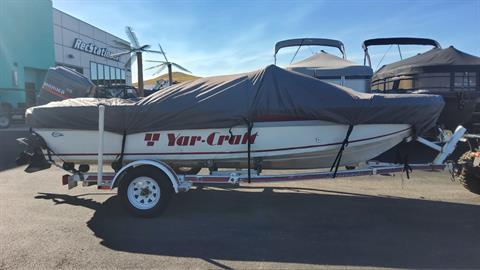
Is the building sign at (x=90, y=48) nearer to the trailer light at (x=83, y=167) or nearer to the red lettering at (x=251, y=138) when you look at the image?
the trailer light at (x=83, y=167)

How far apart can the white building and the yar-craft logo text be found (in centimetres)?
2913

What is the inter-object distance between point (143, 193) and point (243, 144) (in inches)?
62.9

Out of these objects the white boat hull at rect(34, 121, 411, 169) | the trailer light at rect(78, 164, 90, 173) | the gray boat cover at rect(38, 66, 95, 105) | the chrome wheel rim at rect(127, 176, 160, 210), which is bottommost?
the chrome wheel rim at rect(127, 176, 160, 210)

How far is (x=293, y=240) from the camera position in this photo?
473cm

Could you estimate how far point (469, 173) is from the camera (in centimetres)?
638

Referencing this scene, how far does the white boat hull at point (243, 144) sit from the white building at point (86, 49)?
28631mm

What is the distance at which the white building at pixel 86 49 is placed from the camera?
3250cm

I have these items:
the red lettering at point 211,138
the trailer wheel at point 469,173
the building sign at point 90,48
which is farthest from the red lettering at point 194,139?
the building sign at point 90,48

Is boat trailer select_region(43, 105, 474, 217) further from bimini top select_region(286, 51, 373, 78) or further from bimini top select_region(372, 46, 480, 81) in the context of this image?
bimini top select_region(286, 51, 373, 78)

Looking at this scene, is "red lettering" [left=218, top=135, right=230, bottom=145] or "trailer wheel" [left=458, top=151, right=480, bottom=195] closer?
"red lettering" [left=218, top=135, right=230, bottom=145]

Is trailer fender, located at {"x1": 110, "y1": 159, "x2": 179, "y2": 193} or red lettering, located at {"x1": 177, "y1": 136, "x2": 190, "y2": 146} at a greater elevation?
red lettering, located at {"x1": 177, "y1": 136, "x2": 190, "y2": 146}

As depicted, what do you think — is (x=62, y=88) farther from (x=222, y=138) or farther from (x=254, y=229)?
(x=254, y=229)

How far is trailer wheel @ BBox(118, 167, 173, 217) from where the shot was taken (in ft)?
18.4

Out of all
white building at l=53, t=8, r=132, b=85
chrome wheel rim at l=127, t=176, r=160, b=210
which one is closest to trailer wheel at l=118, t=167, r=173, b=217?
chrome wheel rim at l=127, t=176, r=160, b=210
